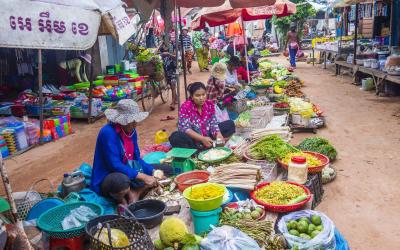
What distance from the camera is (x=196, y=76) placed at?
54.4 feet

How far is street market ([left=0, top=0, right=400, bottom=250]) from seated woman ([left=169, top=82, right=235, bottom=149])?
0.02m

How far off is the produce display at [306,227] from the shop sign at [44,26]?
2.31 metres

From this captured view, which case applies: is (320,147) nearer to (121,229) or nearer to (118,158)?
(118,158)

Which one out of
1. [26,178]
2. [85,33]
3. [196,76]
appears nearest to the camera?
[85,33]

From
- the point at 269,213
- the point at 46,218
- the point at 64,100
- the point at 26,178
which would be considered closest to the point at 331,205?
the point at 269,213

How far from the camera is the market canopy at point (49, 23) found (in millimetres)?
2396

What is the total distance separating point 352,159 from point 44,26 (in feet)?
16.0

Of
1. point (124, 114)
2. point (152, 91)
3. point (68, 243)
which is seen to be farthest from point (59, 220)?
point (152, 91)

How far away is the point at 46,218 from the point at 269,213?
2.07m

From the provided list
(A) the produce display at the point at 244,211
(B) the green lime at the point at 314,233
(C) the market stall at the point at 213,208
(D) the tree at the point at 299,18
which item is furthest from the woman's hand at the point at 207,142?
(D) the tree at the point at 299,18

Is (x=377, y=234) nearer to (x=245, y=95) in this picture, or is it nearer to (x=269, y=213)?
(x=269, y=213)

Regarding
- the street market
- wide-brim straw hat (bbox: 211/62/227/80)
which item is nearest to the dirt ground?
the street market

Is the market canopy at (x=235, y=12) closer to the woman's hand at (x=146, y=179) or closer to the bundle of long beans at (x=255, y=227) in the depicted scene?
the woman's hand at (x=146, y=179)

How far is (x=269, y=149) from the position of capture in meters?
4.59
